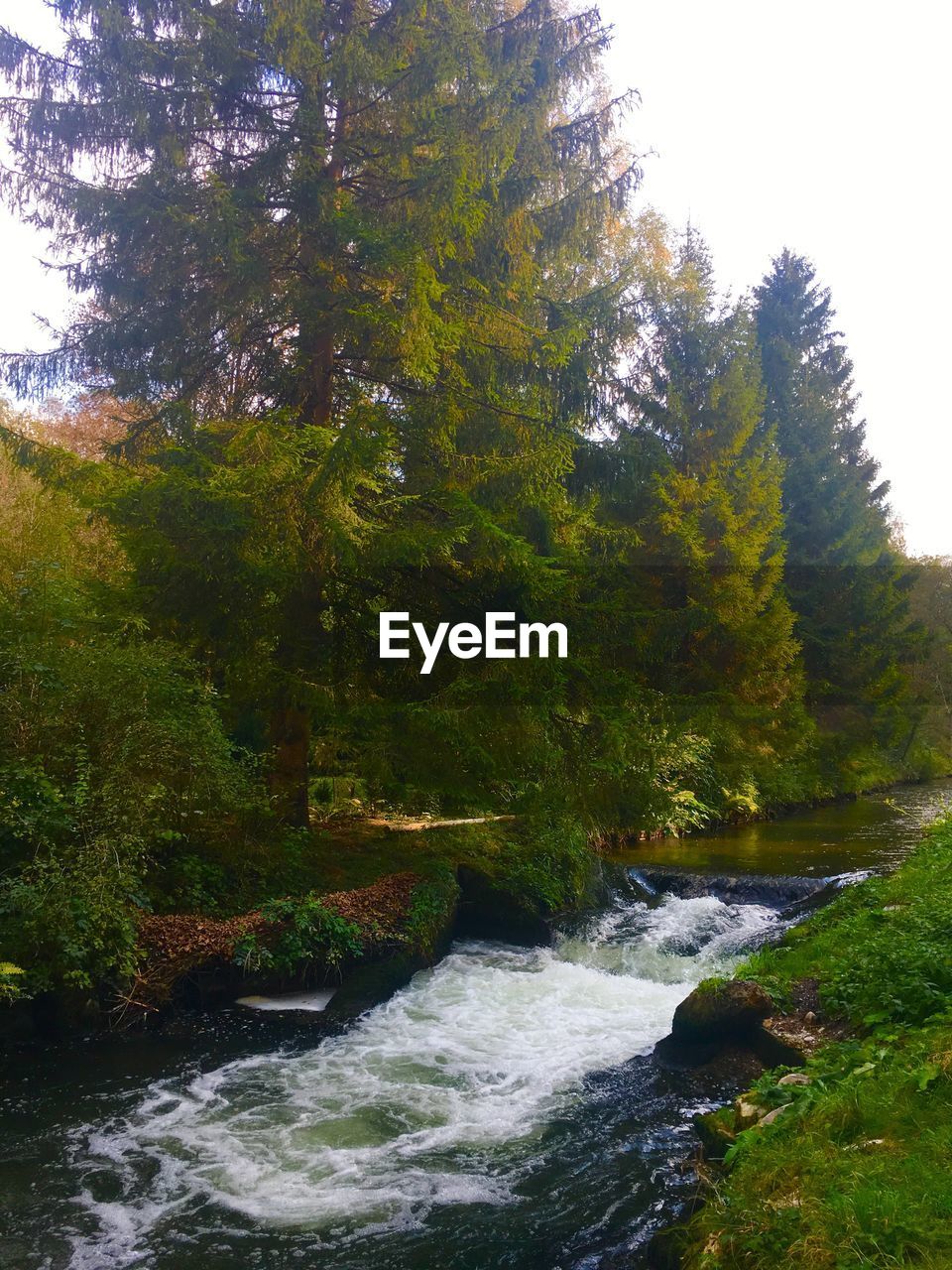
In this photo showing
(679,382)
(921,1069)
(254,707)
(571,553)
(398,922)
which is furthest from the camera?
(679,382)

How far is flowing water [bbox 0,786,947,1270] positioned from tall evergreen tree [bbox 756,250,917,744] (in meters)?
17.5

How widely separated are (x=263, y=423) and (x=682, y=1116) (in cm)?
755

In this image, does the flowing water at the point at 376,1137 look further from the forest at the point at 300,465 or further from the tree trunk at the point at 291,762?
the tree trunk at the point at 291,762

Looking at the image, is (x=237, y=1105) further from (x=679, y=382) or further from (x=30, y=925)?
(x=679, y=382)

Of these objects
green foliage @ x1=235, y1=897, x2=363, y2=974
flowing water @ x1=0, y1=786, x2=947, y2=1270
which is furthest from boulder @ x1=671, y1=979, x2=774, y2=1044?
green foliage @ x1=235, y1=897, x2=363, y2=974

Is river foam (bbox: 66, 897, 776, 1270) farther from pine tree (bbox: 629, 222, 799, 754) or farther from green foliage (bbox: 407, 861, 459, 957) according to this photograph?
pine tree (bbox: 629, 222, 799, 754)

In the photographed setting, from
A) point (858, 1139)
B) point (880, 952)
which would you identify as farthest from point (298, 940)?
point (858, 1139)

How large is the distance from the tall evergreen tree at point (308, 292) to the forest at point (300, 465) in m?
0.05

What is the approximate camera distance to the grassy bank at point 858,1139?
11.5 feet

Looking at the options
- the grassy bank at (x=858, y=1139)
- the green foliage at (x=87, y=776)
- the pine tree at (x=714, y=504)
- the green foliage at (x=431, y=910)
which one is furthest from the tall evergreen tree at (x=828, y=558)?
the green foliage at (x=87, y=776)

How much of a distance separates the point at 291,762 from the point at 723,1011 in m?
6.36

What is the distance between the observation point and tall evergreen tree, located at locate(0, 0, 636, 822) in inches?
392

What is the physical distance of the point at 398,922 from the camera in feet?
33.9

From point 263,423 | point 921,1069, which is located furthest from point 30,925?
point 921,1069
